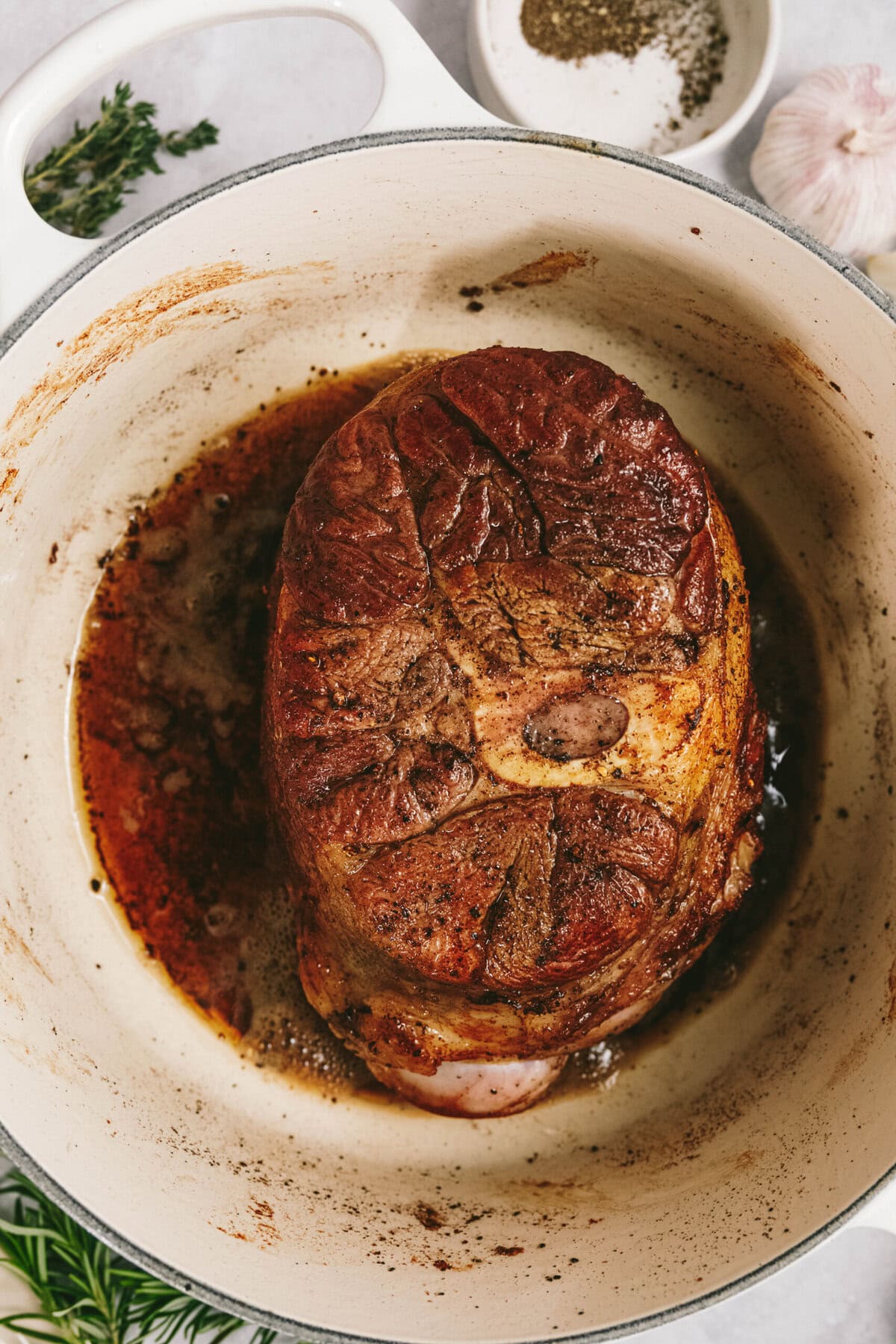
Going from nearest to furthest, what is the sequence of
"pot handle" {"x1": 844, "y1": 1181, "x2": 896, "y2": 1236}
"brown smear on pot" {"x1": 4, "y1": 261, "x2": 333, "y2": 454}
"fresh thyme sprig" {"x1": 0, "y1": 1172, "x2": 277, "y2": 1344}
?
1. "pot handle" {"x1": 844, "y1": 1181, "x2": 896, "y2": 1236}
2. "brown smear on pot" {"x1": 4, "y1": 261, "x2": 333, "y2": 454}
3. "fresh thyme sprig" {"x1": 0, "y1": 1172, "x2": 277, "y2": 1344}

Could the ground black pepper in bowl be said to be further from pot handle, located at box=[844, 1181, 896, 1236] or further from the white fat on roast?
pot handle, located at box=[844, 1181, 896, 1236]

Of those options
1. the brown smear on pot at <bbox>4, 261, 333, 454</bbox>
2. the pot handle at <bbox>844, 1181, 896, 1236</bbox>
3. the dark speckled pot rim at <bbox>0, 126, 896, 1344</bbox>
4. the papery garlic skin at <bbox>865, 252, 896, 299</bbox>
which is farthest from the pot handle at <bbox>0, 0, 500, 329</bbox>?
the pot handle at <bbox>844, 1181, 896, 1236</bbox>

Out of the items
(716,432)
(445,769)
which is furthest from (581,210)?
(445,769)

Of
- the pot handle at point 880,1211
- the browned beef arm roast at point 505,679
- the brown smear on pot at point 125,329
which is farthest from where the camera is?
the brown smear on pot at point 125,329

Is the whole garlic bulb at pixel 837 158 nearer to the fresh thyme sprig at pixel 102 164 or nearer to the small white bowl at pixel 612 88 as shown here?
the small white bowl at pixel 612 88

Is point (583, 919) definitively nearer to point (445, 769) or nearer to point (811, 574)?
point (445, 769)

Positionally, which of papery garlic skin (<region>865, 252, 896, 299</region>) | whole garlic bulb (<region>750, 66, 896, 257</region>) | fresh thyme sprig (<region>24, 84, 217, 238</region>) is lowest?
papery garlic skin (<region>865, 252, 896, 299</region>)

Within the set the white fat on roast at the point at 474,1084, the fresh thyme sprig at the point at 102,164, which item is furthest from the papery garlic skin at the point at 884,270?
the white fat on roast at the point at 474,1084
